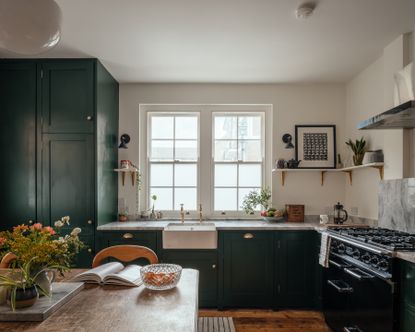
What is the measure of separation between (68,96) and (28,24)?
7.00 feet

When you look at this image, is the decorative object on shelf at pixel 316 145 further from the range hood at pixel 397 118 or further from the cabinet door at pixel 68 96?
the cabinet door at pixel 68 96

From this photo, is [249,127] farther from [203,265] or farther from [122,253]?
[122,253]

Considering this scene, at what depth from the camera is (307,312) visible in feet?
11.1

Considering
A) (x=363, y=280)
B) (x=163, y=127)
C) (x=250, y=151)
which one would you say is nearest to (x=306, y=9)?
(x=363, y=280)

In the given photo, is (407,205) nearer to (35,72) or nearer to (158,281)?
(158,281)

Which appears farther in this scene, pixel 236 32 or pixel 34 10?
pixel 236 32

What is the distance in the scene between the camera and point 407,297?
1938 millimetres

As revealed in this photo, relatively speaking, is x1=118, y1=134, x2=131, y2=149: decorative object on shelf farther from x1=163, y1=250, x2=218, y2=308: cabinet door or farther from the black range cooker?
the black range cooker

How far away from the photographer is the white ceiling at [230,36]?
91.0 inches

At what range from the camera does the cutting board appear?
4.19 ft

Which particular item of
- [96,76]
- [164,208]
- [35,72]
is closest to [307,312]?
[164,208]

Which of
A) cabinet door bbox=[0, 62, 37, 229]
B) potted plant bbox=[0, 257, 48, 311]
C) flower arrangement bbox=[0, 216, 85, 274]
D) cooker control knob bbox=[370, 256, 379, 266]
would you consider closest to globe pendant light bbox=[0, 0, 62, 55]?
flower arrangement bbox=[0, 216, 85, 274]

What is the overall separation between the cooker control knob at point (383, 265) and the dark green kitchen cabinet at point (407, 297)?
0.30ft

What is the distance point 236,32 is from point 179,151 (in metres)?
1.83
